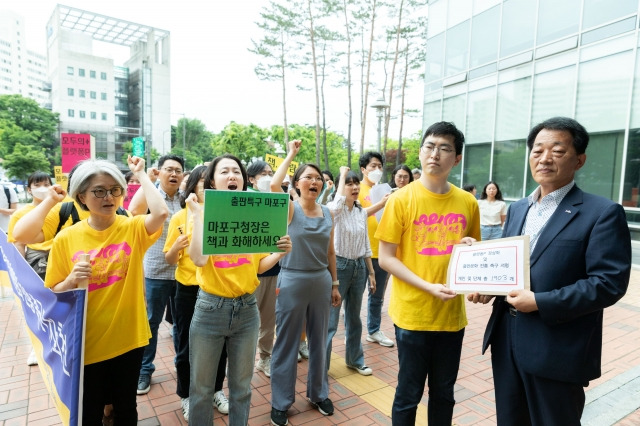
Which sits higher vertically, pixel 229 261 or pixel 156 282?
pixel 229 261

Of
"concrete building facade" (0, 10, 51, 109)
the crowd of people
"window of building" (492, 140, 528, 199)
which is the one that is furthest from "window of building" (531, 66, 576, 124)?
"concrete building facade" (0, 10, 51, 109)

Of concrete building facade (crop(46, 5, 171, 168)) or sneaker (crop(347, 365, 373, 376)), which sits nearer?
sneaker (crop(347, 365, 373, 376))

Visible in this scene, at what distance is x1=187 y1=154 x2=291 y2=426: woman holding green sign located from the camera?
2.39 m

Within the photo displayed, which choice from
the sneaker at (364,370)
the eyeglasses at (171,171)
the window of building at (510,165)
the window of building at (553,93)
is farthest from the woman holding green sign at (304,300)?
the window of building at (510,165)

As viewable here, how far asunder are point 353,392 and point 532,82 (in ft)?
39.9

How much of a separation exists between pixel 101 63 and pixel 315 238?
7087 cm

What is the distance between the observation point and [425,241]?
7.76 feet

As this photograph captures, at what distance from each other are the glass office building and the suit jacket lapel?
397 inches

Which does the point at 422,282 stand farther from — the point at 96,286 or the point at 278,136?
the point at 278,136

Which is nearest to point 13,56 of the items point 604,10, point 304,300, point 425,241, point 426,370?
point 604,10

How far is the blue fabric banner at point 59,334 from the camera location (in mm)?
1905

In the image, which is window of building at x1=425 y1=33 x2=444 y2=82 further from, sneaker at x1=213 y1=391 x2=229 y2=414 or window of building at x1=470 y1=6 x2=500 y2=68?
sneaker at x1=213 y1=391 x2=229 y2=414

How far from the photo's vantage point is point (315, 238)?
3092 millimetres

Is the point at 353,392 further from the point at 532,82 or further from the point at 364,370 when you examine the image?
the point at 532,82
